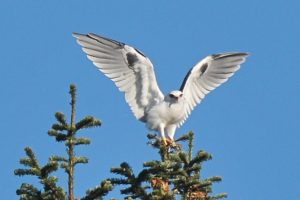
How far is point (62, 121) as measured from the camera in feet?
29.8

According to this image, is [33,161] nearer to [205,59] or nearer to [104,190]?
[104,190]

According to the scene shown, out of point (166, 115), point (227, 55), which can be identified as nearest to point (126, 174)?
point (166, 115)

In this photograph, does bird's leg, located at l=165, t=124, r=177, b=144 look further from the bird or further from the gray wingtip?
the gray wingtip

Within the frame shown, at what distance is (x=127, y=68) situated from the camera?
1496 cm

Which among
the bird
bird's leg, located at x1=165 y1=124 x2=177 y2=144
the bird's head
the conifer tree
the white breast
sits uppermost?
the bird

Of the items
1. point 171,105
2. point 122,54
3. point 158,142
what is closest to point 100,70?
point 122,54

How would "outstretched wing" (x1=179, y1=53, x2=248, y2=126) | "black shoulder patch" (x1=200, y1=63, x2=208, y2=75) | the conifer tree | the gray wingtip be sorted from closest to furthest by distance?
the conifer tree < "outstretched wing" (x1=179, y1=53, x2=248, y2=126) < "black shoulder patch" (x1=200, y1=63, x2=208, y2=75) < the gray wingtip

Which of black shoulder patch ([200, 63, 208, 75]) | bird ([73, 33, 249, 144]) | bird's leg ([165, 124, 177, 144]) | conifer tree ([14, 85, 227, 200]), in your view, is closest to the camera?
conifer tree ([14, 85, 227, 200])

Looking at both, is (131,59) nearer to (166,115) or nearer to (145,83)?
(145,83)

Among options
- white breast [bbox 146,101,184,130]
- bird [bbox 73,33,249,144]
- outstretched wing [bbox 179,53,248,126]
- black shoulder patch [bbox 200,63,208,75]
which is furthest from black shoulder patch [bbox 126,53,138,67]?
black shoulder patch [bbox 200,63,208,75]

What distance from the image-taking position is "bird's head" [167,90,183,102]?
1373cm

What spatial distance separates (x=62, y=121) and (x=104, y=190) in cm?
97

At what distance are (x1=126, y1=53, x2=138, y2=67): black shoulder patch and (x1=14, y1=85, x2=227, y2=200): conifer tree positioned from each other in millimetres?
4575

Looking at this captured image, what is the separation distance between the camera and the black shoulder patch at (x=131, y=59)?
49.0 ft
